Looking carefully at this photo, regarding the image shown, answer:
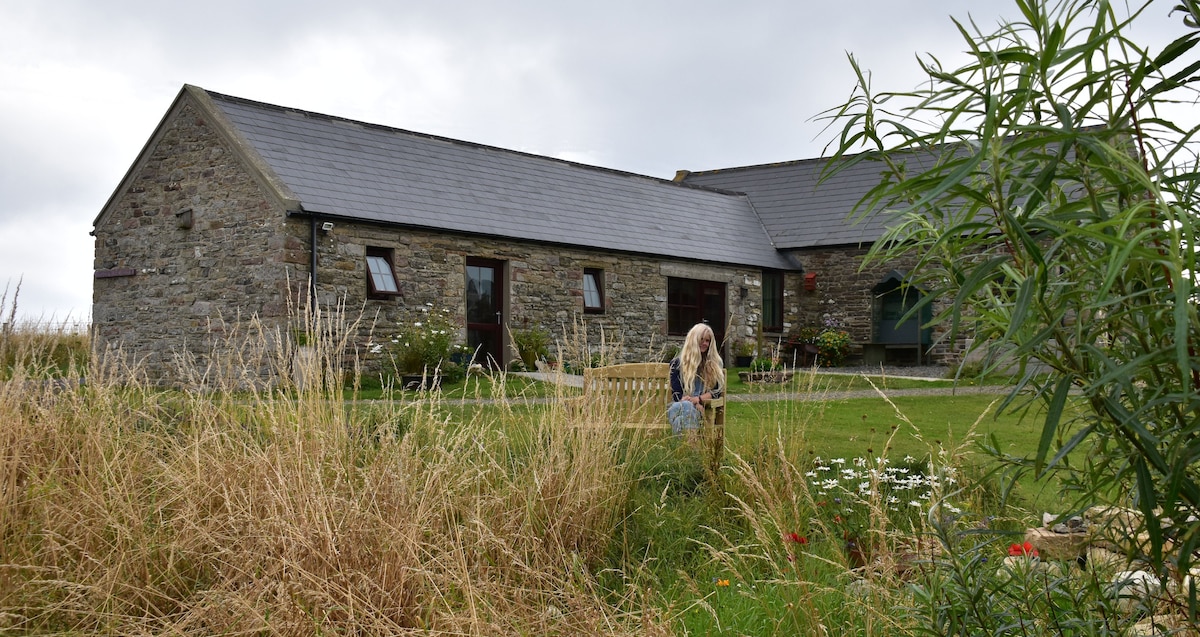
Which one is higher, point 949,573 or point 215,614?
point 949,573

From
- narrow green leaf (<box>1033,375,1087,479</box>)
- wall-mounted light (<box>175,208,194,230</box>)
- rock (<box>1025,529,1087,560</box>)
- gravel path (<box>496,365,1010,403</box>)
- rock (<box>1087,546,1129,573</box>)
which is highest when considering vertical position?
wall-mounted light (<box>175,208,194,230</box>)

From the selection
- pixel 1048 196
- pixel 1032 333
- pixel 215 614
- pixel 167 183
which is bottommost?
pixel 215 614

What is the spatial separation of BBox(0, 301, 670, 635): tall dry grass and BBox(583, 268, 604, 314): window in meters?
12.4

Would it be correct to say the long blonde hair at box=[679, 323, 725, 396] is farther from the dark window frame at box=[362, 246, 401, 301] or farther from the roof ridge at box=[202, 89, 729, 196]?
the roof ridge at box=[202, 89, 729, 196]

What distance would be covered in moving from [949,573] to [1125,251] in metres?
1.69

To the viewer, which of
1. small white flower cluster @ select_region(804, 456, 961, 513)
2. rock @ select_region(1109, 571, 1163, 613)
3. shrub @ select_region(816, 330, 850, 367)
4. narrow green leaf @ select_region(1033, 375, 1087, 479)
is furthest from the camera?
shrub @ select_region(816, 330, 850, 367)

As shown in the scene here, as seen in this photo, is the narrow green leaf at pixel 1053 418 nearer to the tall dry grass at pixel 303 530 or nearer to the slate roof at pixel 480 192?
the tall dry grass at pixel 303 530

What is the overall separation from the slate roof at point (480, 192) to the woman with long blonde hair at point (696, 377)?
27.1ft

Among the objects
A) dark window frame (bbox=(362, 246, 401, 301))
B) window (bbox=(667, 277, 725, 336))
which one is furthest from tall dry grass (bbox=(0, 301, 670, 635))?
window (bbox=(667, 277, 725, 336))

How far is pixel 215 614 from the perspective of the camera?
3.71m

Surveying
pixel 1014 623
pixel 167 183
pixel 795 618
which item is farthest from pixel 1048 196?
pixel 167 183

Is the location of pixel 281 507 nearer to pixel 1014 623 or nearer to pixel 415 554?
pixel 415 554

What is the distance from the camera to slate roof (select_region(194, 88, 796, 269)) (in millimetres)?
15148

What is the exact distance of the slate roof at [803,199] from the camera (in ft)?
71.8
